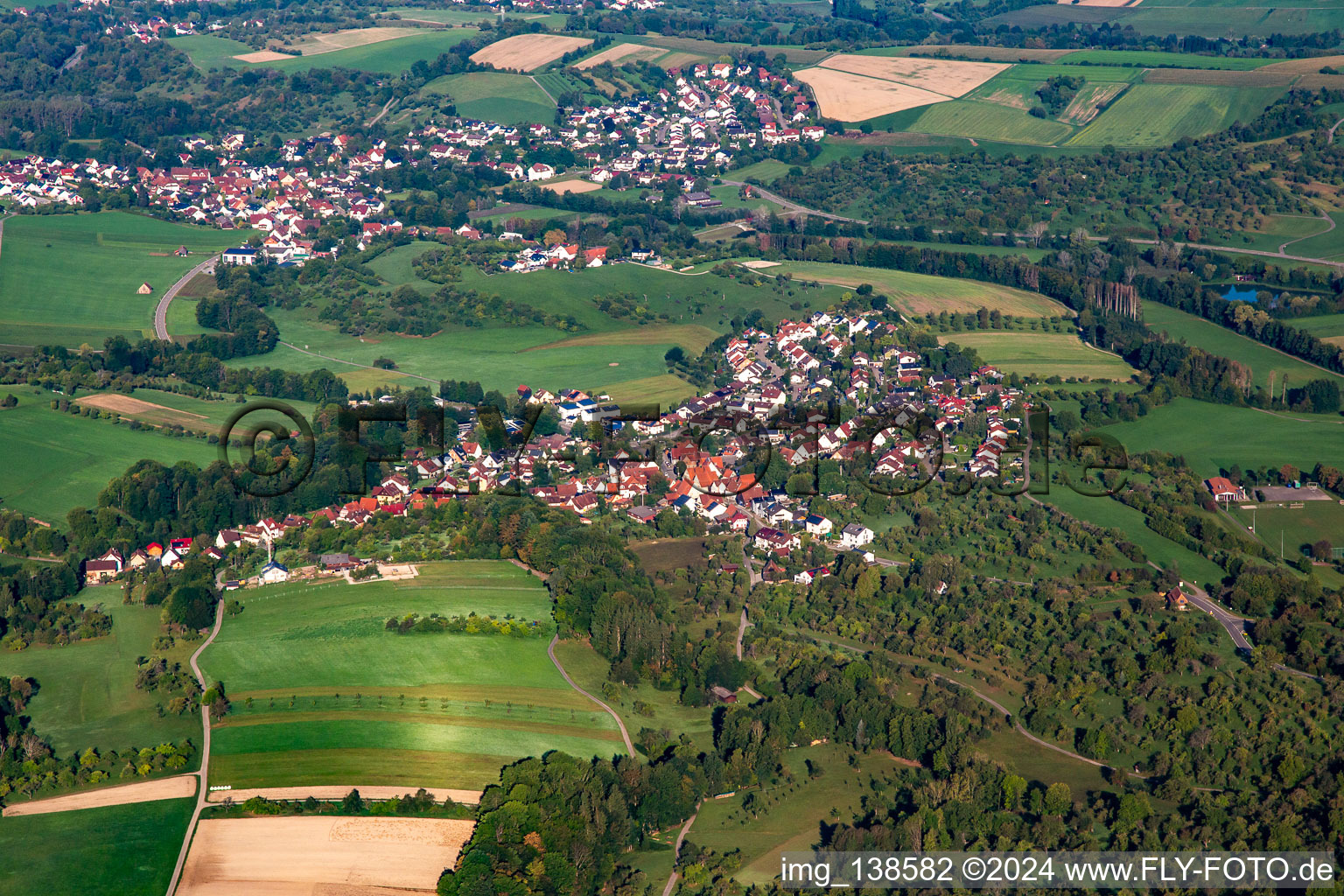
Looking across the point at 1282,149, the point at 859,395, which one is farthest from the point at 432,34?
the point at 859,395

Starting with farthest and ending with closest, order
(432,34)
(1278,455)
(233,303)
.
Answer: (432,34) < (233,303) < (1278,455)

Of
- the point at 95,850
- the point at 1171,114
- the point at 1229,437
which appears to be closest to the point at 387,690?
the point at 95,850

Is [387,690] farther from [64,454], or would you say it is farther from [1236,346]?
[1236,346]

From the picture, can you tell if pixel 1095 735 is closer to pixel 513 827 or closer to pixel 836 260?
pixel 513 827

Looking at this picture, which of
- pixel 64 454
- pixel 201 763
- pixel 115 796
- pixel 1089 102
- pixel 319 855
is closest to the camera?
pixel 319 855

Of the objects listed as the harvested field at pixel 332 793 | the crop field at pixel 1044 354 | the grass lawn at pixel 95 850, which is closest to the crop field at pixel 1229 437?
the crop field at pixel 1044 354

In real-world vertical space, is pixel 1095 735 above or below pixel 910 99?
below

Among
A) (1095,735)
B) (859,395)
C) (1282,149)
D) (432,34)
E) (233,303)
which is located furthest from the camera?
(432,34)

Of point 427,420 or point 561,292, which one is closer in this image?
→ point 427,420
